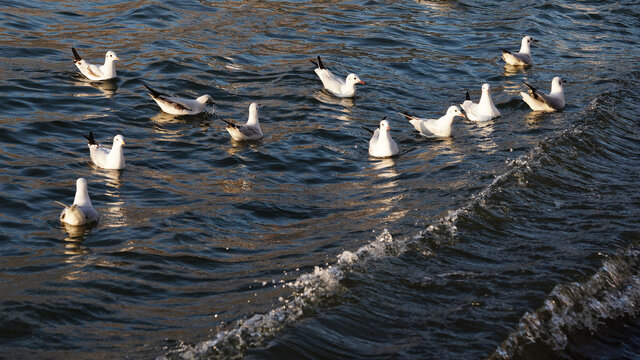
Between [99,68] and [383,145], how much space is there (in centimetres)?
561

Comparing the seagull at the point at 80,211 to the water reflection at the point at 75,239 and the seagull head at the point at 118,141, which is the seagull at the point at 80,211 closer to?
the water reflection at the point at 75,239

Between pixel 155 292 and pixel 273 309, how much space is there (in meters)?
1.17

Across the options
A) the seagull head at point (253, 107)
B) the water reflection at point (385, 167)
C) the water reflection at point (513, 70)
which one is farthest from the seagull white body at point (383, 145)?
the water reflection at point (513, 70)

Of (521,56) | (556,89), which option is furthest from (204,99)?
(521,56)

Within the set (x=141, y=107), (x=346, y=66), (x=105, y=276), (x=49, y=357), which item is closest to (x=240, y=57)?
(x=346, y=66)

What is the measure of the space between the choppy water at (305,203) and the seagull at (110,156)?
0.85 feet

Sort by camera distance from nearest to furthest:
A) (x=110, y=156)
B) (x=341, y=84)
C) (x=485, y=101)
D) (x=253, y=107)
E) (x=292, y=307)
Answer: (x=292, y=307) → (x=110, y=156) → (x=253, y=107) → (x=485, y=101) → (x=341, y=84)

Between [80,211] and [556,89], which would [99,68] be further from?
[556,89]

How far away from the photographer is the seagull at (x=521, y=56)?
18.5 metres

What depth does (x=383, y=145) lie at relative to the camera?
13.0 meters

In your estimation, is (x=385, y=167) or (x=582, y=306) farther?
(x=385, y=167)

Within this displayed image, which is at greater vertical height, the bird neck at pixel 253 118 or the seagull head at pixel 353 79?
the seagull head at pixel 353 79

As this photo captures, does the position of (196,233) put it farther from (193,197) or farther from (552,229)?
(552,229)

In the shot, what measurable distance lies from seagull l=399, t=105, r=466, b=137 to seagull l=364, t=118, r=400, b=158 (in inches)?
36.5
